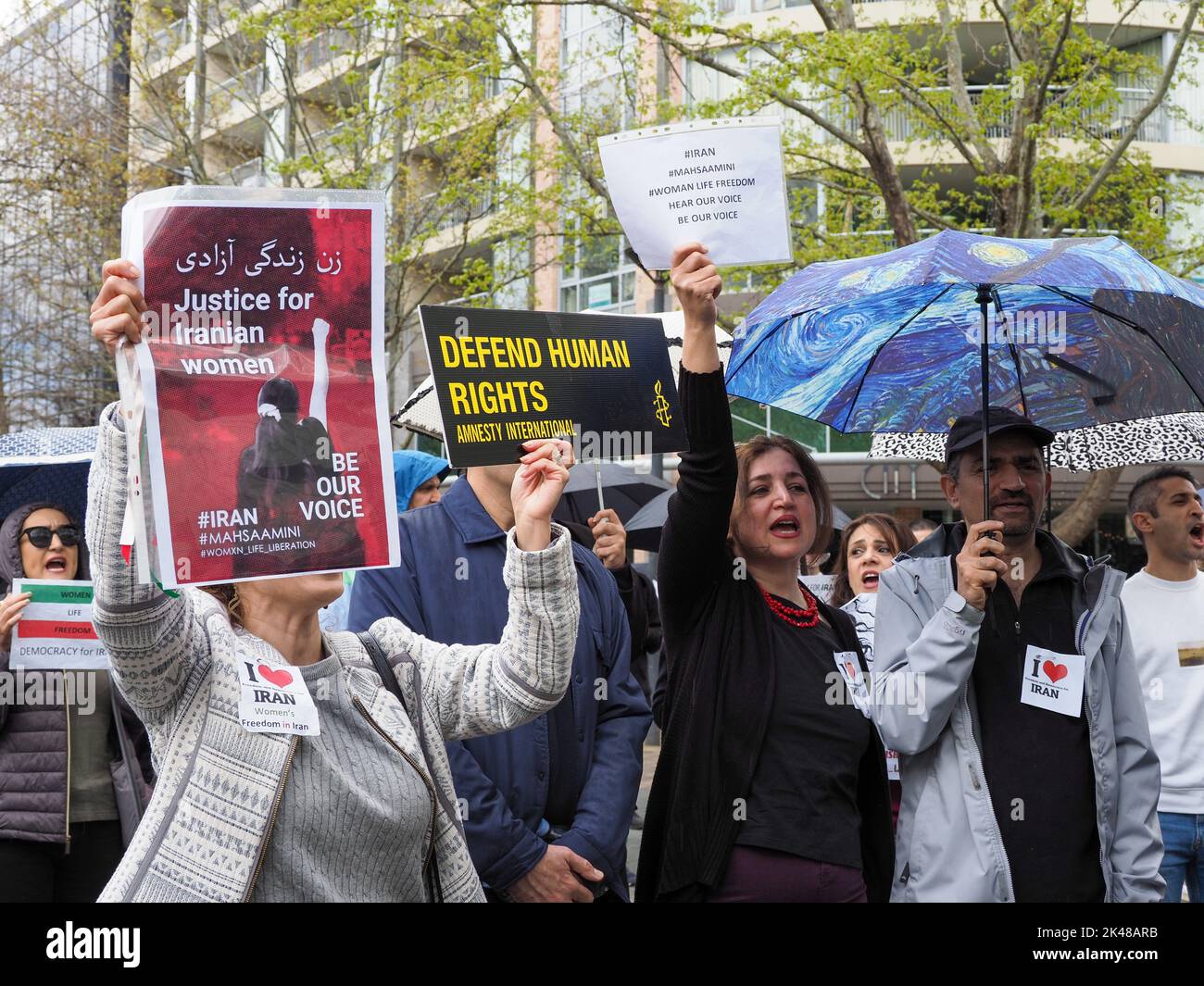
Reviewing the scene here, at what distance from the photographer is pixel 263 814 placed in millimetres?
2479

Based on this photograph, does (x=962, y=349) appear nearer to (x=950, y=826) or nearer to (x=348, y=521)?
(x=950, y=826)

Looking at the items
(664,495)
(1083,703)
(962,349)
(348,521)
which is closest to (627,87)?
(664,495)

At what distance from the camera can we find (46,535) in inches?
207

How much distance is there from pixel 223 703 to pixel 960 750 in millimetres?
2024

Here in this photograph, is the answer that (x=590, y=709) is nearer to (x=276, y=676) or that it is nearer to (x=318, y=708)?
(x=318, y=708)

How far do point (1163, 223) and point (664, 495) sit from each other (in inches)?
296

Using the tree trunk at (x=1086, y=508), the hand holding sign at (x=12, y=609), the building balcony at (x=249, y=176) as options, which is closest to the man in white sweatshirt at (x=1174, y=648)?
the hand holding sign at (x=12, y=609)

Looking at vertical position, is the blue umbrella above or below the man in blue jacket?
above

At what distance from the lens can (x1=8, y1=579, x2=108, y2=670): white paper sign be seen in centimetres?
451

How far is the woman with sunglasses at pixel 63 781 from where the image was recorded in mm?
4457

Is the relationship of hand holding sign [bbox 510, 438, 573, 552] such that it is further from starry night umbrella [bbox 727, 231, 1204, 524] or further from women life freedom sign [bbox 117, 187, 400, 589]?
starry night umbrella [bbox 727, 231, 1204, 524]

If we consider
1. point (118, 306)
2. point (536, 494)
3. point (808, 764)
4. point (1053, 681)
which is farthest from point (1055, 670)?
point (118, 306)

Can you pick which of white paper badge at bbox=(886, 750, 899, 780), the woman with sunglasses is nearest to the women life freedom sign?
the woman with sunglasses

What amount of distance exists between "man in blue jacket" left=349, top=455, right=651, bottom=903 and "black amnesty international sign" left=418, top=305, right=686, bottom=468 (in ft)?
2.16
